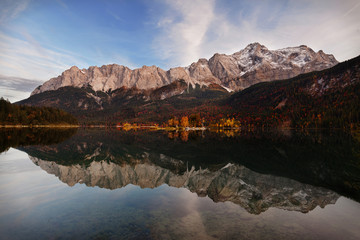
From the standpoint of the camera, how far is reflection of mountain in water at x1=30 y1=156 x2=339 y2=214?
17.1 m

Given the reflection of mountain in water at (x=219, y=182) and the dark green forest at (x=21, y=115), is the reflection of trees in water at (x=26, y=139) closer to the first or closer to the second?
the reflection of mountain in water at (x=219, y=182)

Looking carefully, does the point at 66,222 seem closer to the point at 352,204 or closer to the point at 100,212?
the point at 100,212

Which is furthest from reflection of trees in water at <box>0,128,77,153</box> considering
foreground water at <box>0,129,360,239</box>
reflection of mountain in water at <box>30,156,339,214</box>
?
foreground water at <box>0,129,360,239</box>

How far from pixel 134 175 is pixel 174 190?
7316mm

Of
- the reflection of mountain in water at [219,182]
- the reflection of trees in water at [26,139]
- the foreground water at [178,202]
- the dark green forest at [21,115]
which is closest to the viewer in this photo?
the foreground water at [178,202]

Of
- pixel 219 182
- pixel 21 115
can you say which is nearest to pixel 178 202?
pixel 219 182

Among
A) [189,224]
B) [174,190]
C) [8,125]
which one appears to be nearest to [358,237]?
[189,224]

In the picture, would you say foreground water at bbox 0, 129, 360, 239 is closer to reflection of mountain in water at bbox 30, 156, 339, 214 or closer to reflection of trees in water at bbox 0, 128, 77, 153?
reflection of mountain in water at bbox 30, 156, 339, 214

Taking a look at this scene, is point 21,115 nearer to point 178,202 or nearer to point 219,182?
point 219,182

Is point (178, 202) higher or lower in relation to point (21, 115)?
lower

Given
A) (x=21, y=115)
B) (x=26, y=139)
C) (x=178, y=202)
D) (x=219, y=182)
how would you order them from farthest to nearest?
(x=21, y=115), (x=26, y=139), (x=219, y=182), (x=178, y=202)

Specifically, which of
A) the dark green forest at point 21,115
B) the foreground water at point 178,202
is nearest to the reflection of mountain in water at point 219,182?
the foreground water at point 178,202

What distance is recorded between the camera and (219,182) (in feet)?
75.6

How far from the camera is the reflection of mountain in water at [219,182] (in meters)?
17.1
